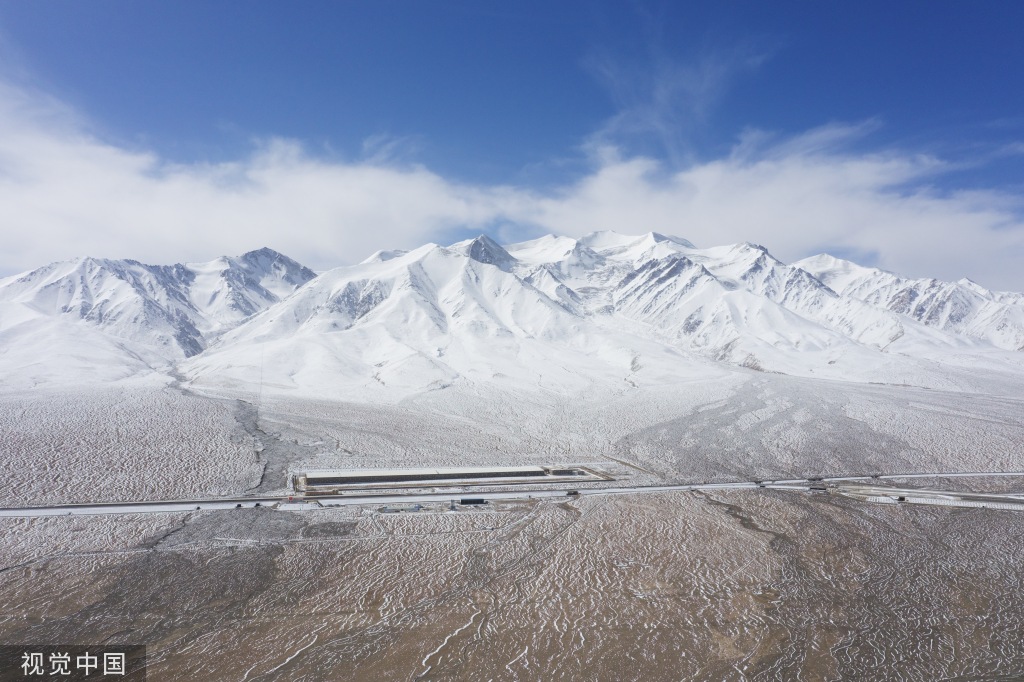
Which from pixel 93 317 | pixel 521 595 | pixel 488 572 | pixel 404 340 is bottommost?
pixel 521 595

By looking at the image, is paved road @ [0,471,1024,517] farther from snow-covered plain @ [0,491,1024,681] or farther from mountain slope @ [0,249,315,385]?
mountain slope @ [0,249,315,385]

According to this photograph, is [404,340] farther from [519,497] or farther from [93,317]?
[93,317]

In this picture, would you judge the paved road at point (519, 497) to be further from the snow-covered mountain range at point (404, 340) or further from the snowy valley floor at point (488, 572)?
the snow-covered mountain range at point (404, 340)

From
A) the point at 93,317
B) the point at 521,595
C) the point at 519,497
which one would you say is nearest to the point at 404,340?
the point at 519,497

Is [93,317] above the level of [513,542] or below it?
above

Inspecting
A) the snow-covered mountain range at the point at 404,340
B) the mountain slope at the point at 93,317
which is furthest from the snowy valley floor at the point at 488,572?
the mountain slope at the point at 93,317

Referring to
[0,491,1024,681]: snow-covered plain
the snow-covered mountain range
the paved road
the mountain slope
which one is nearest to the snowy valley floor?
[0,491,1024,681]: snow-covered plain

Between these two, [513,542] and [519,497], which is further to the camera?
[519,497]
